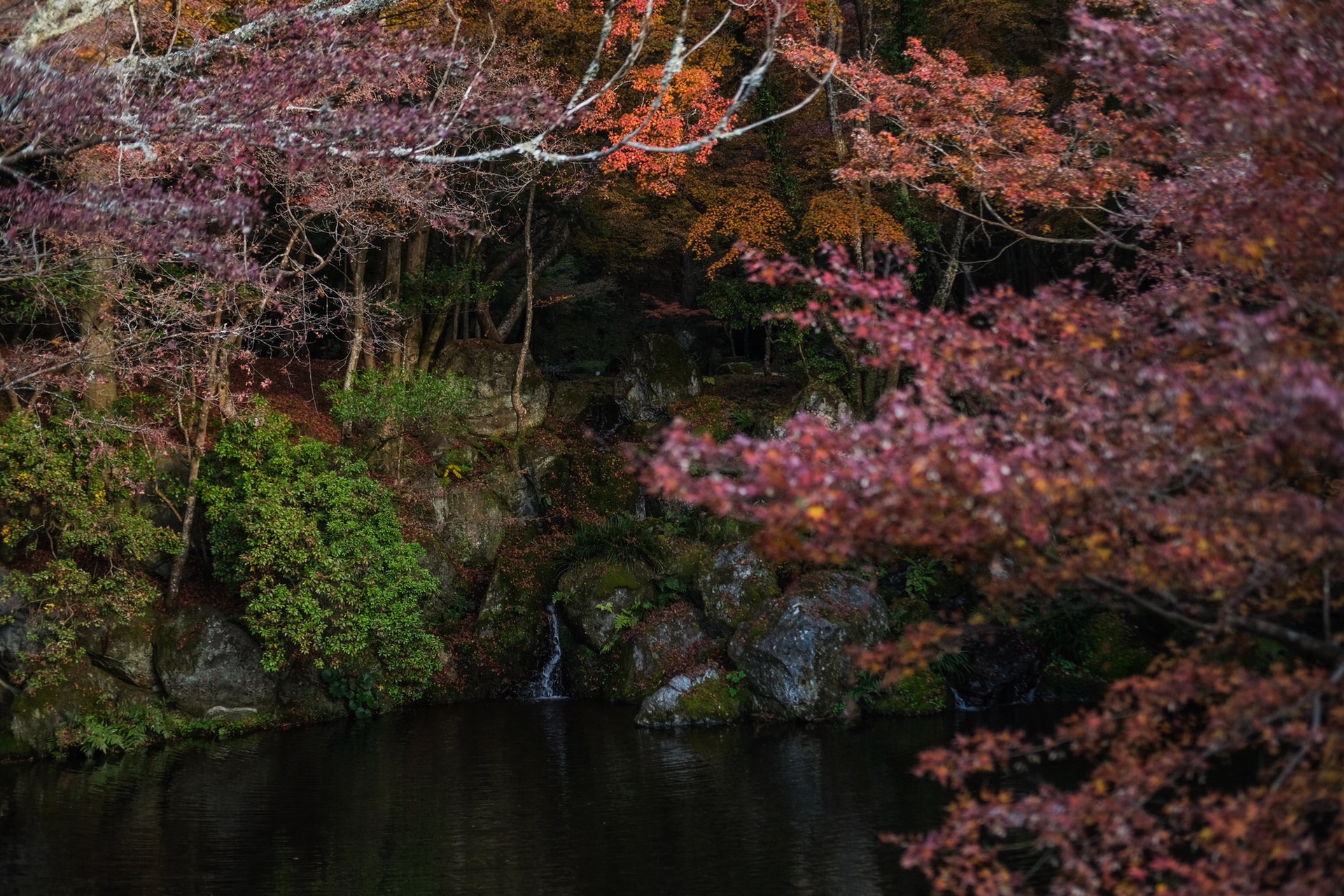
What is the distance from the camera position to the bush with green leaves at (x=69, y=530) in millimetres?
11211

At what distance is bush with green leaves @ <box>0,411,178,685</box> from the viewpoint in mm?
11211

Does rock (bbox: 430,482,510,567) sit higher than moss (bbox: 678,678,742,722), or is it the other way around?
rock (bbox: 430,482,510,567)

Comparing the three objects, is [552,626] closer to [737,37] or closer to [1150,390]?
[737,37]

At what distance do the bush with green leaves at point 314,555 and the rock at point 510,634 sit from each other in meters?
1.50

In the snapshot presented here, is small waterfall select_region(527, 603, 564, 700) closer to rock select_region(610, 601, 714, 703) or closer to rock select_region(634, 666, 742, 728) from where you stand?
rock select_region(610, 601, 714, 703)

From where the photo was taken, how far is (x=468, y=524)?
16234 mm

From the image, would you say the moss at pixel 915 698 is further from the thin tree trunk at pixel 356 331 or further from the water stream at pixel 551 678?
the thin tree trunk at pixel 356 331

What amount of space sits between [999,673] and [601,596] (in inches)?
216

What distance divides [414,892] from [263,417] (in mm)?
7657

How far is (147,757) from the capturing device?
1152cm

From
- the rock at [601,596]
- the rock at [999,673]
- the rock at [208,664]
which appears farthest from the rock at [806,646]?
the rock at [208,664]

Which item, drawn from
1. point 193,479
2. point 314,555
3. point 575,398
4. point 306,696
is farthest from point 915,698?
point 193,479

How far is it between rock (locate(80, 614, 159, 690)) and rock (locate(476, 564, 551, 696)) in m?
4.44

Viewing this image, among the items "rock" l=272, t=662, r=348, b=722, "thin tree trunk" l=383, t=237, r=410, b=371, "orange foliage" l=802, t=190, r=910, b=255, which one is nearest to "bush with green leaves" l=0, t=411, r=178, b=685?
"rock" l=272, t=662, r=348, b=722
